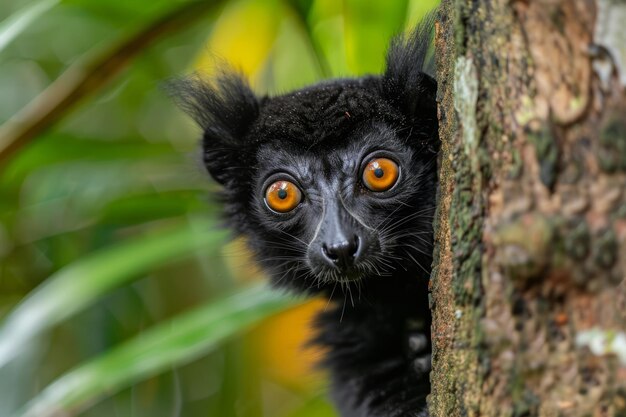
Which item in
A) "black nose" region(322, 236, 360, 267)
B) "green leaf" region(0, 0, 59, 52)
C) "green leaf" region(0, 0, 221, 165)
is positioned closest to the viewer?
"black nose" region(322, 236, 360, 267)

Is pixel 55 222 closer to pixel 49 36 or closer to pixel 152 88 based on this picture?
pixel 152 88

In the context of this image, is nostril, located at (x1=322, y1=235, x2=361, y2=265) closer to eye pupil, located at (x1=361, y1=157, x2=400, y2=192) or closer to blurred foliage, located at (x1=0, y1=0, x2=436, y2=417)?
eye pupil, located at (x1=361, y1=157, x2=400, y2=192)

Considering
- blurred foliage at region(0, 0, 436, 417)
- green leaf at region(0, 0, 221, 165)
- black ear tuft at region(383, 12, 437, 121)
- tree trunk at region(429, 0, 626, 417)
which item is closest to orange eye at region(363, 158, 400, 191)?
black ear tuft at region(383, 12, 437, 121)

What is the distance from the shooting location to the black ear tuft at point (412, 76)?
120 inches

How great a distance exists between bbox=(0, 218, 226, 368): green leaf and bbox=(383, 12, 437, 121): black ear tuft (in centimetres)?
122

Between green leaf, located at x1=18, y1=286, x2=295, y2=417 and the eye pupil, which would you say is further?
green leaf, located at x1=18, y1=286, x2=295, y2=417

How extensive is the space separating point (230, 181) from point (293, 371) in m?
2.92

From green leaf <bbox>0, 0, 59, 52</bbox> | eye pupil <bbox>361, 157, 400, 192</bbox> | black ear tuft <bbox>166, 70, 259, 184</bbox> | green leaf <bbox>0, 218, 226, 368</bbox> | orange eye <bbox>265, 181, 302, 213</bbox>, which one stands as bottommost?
green leaf <bbox>0, 218, 226, 368</bbox>

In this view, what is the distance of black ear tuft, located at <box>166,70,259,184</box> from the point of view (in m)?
3.54

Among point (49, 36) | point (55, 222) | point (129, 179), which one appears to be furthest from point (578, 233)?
point (49, 36)

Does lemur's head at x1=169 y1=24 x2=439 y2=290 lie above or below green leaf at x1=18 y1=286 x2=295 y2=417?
above

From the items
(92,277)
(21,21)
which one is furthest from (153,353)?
(21,21)

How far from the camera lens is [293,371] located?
242 inches

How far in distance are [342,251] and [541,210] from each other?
138 cm
